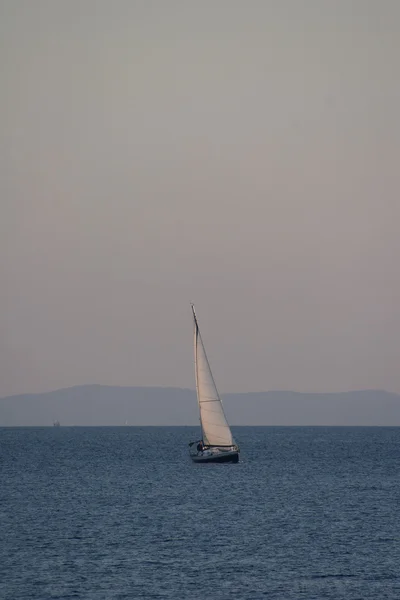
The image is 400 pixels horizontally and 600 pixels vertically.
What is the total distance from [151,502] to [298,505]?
1262cm

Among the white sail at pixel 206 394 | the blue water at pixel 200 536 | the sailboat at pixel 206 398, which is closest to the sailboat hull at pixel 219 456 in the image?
the blue water at pixel 200 536

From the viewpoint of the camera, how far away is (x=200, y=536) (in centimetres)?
7456

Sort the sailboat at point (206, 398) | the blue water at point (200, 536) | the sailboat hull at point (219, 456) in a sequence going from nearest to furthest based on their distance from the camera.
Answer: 1. the blue water at point (200, 536)
2. the sailboat at point (206, 398)
3. the sailboat hull at point (219, 456)

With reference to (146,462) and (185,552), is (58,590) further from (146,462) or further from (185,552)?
(146,462)

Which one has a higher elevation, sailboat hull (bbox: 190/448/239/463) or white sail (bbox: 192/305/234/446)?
white sail (bbox: 192/305/234/446)

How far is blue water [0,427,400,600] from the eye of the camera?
5788cm

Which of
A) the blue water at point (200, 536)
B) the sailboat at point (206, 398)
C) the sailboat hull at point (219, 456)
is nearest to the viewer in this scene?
the blue water at point (200, 536)

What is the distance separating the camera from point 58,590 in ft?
184

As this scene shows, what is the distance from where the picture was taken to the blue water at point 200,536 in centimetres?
5788

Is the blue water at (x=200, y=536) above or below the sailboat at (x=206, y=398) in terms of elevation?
below

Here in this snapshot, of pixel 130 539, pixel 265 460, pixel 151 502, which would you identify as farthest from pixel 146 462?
pixel 130 539

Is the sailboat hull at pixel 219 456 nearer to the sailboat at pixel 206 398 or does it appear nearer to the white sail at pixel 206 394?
the sailboat at pixel 206 398

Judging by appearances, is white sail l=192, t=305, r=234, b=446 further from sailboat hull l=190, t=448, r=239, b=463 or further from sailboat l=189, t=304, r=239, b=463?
sailboat hull l=190, t=448, r=239, b=463

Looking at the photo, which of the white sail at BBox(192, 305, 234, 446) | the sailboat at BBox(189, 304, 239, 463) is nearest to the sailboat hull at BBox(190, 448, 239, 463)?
the sailboat at BBox(189, 304, 239, 463)
